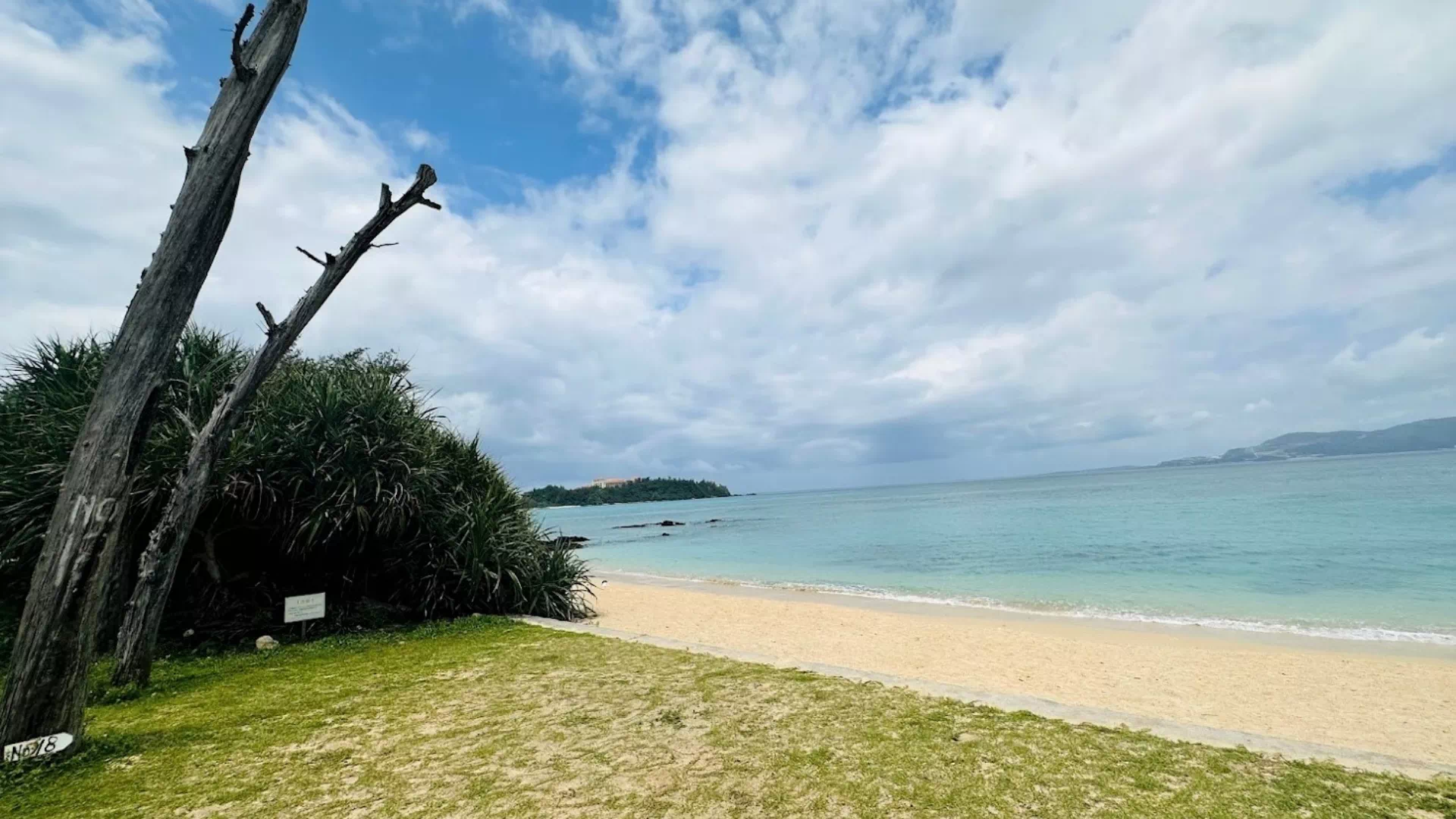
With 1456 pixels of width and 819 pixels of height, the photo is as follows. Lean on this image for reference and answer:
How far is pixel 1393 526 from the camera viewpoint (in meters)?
24.7

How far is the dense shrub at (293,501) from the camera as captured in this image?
745 centimetres

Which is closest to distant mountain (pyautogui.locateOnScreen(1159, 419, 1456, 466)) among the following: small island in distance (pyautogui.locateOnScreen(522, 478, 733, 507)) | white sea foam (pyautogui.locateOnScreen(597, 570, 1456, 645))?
small island in distance (pyautogui.locateOnScreen(522, 478, 733, 507))

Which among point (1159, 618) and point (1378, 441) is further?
point (1378, 441)

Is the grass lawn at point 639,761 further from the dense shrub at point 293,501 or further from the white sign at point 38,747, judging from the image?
the dense shrub at point 293,501

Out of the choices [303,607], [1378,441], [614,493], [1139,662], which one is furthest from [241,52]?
[1378,441]

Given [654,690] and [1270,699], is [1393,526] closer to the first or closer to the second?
[1270,699]

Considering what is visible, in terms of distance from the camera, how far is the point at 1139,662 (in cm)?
873

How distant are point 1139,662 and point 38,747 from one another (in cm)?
1057

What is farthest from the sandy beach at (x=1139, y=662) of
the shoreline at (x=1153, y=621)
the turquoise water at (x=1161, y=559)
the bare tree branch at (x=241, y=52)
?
the bare tree branch at (x=241, y=52)

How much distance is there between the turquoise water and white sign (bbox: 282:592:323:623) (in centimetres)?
1246

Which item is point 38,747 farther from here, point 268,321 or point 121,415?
point 268,321

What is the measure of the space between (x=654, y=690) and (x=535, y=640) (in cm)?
282

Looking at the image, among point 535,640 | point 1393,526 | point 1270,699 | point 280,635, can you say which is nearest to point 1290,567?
point 1393,526

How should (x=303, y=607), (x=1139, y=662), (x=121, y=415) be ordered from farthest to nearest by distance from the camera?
1. (x=1139, y=662)
2. (x=303, y=607)
3. (x=121, y=415)
